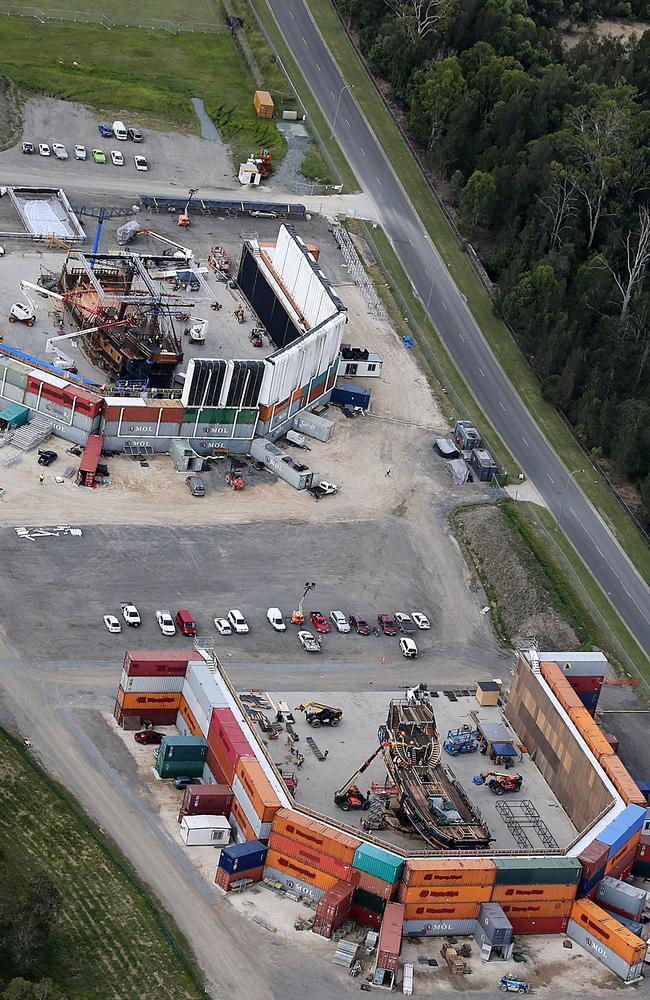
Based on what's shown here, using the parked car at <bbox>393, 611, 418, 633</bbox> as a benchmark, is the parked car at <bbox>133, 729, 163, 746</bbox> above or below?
above

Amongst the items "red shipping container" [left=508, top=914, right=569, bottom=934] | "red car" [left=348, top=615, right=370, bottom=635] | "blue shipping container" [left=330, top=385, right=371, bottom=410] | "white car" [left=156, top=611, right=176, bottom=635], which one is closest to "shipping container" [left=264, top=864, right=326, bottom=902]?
"red shipping container" [left=508, top=914, right=569, bottom=934]

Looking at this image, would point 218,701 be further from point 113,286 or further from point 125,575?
point 113,286

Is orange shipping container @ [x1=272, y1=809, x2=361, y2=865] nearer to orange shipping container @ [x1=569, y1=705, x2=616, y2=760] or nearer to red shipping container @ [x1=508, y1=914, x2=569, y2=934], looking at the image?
red shipping container @ [x1=508, y1=914, x2=569, y2=934]

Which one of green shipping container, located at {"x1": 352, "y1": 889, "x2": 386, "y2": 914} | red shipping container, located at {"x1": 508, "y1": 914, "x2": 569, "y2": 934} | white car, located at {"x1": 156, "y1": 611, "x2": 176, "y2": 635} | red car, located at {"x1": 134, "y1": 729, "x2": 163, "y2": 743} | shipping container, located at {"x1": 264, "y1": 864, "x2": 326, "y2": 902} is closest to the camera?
green shipping container, located at {"x1": 352, "y1": 889, "x2": 386, "y2": 914}

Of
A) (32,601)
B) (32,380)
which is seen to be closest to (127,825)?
(32,601)

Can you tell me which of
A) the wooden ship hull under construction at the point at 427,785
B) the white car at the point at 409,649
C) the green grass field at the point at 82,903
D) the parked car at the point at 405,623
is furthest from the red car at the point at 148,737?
the parked car at the point at 405,623

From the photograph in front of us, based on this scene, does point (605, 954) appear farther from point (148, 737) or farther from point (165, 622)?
point (165, 622)

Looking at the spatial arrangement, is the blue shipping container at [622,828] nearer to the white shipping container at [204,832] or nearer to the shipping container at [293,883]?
the shipping container at [293,883]
